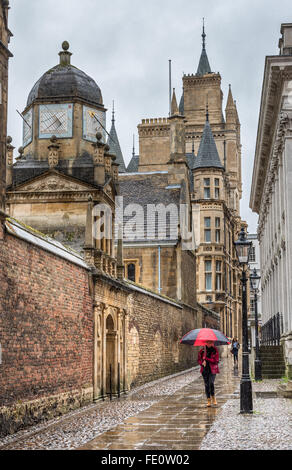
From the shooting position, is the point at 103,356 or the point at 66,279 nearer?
the point at 66,279

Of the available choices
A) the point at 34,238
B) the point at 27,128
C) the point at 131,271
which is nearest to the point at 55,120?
the point at 27,128

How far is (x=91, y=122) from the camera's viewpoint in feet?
77.4

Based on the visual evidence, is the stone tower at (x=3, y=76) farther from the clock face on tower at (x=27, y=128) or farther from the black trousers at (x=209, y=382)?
the clock face on tower at (x=27, y=128)

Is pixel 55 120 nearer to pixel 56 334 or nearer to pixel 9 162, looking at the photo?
pixel 9 162

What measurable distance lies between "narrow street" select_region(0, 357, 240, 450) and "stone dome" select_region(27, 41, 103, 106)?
35.0 feet

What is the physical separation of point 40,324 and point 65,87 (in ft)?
39.3

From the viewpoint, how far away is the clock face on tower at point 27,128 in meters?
23.8

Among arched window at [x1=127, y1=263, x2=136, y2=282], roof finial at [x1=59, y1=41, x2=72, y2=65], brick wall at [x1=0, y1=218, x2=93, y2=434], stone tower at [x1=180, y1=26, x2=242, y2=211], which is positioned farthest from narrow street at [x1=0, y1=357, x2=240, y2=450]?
stone tower at [x1=180, y1=26, x2=242, y2=211]

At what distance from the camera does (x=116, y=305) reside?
20.8m

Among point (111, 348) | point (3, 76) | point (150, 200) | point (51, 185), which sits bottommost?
point (111, 348)

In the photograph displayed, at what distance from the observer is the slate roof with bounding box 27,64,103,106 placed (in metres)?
23.3

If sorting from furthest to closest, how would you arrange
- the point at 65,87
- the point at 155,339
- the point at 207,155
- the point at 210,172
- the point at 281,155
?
the point at 207,155 < the point at 210,172 < the point at 155,339 < the point at 281,155 < the point at 65,87

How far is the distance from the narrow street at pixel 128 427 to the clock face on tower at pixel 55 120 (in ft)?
31.9

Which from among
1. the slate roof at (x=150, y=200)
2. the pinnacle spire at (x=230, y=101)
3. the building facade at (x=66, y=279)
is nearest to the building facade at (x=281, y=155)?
the building facade at (x=66, y=279)
